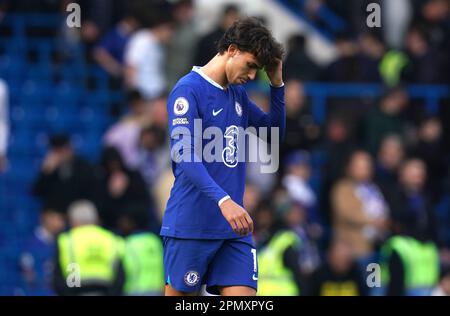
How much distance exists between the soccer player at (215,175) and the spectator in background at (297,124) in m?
6.09

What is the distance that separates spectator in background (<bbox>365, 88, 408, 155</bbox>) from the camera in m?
14.6

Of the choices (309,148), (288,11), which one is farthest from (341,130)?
(288,11)

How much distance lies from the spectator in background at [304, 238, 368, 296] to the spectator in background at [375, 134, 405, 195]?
156 cm

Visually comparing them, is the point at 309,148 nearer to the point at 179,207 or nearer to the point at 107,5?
the point at 107,5

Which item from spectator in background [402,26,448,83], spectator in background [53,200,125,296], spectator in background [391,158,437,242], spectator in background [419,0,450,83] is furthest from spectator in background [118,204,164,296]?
spectator in background [419,0,450,83]

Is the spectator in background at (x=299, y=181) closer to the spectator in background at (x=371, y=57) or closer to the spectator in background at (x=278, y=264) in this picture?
the spectator in background at (x=278, y=264)

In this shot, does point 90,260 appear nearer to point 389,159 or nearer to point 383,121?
point 389,159

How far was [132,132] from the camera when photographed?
556 inches

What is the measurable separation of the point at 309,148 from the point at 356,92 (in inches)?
40.2

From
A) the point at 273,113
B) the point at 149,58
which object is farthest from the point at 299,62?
the point at 273,113

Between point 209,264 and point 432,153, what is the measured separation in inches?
282

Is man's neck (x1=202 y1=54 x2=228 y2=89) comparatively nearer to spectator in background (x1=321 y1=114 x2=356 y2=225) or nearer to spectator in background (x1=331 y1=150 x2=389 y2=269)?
spectator in background (x1=331 y1=150 x2=389 y2=269)

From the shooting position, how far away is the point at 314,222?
1415 centimetres

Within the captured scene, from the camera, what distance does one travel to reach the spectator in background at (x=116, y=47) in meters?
15.1
